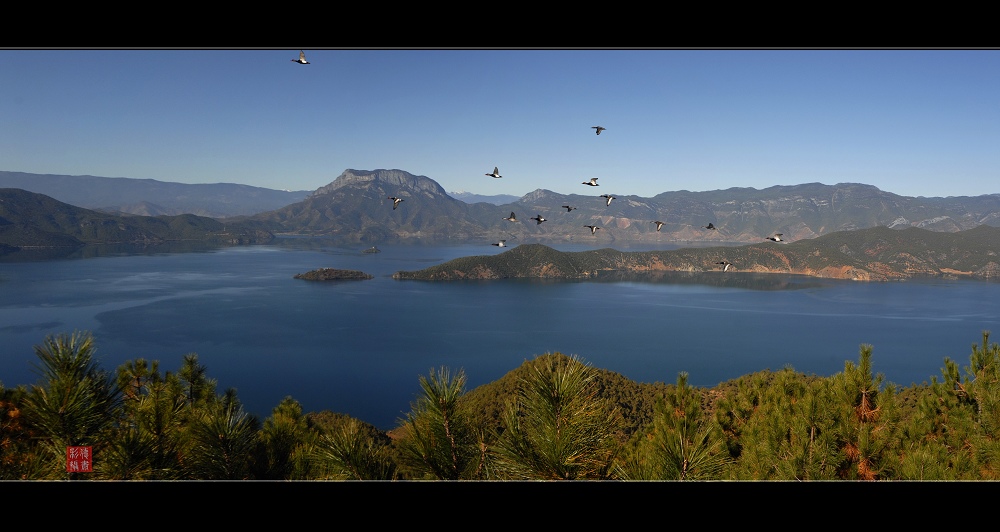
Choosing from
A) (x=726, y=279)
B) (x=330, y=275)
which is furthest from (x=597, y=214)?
(x=330, y=275)

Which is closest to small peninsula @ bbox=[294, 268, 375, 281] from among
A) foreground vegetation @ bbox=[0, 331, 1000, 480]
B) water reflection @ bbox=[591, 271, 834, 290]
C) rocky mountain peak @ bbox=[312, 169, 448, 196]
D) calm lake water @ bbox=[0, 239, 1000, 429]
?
calm lake water @ bbox=[0, 239, 1000, 429]

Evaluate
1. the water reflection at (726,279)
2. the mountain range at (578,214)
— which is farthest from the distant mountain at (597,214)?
the water reflection at (726,279)

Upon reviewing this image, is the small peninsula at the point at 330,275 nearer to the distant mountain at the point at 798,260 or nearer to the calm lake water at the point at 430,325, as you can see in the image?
the calm lake water at the point at 430,325

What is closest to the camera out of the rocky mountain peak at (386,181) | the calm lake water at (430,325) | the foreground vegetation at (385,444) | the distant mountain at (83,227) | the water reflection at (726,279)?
the foreground vegetation at (385,444)

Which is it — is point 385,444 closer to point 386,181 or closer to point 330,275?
point 330,275

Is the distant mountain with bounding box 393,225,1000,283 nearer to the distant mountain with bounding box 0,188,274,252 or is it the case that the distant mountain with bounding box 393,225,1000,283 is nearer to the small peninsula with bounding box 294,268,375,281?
the small peninsula with bounding box 294,268,375,281
